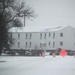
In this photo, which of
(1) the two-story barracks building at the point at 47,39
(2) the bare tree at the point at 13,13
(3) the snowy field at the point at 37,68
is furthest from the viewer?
(1) the two-story barracks building at the point at 47,39

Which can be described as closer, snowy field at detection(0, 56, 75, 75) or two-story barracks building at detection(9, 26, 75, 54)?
snowy field at detection(0, 56, 75, 75)

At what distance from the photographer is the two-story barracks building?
293ft

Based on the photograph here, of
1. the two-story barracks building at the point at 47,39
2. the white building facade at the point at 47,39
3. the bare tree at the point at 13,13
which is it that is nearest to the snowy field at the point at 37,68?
the bare tree at the point at 13,13

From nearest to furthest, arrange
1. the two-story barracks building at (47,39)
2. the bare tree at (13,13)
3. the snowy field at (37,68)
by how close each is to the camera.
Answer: the snowy field at (37,68)
the bare tree at (13,13)
the two-story barracks building at (47,39)

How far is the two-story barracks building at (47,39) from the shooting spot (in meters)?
89.4

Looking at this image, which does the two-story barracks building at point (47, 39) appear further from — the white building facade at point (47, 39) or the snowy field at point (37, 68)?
the snowy field at point (37, 68)

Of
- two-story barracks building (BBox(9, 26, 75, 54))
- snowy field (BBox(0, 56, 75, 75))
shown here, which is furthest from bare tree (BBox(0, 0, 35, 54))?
two-story barracks building (BBox(9, 26, 75, 54))

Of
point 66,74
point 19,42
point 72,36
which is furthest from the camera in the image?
point 19,42

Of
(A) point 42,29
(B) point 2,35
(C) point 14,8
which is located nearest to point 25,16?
(C) point 14,8

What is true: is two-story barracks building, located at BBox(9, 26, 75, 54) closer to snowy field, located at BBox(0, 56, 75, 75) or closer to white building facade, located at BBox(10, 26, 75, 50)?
white building facade, located at BBox(10, 26, 75, 50)

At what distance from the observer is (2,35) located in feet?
87.9

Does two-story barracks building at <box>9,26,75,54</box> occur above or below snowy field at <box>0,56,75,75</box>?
above

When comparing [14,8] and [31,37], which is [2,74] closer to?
[14,8]

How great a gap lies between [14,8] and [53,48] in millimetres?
59899
